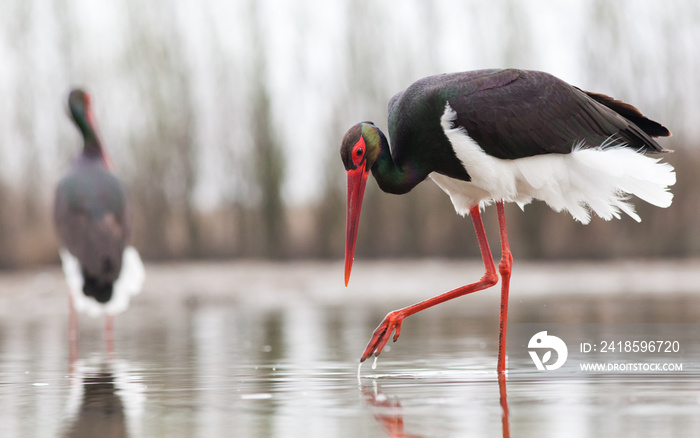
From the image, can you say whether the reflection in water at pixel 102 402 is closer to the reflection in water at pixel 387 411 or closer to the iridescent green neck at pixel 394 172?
the reflection in water at pixel 387 411

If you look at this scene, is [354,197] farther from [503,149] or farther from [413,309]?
[503,149]

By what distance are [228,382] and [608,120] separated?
255 centimetres

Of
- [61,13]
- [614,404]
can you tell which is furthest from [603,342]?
[61,13]

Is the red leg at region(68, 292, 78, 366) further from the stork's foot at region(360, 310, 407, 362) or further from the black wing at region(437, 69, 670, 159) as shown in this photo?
the black wing at region(437, 69, 670, 159)

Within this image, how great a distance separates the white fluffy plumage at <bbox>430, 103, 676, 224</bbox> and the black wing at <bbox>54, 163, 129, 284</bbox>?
4.34 m

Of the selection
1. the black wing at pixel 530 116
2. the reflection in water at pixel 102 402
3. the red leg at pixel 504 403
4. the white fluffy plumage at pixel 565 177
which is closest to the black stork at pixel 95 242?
the reflection in water at pixel 102 402

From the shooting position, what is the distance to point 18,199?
47.2 feet

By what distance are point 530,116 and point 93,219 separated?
5183 millimetres

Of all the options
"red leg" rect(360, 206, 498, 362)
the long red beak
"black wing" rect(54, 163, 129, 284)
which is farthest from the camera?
"black wing" rect(54, 163, 129, 284)

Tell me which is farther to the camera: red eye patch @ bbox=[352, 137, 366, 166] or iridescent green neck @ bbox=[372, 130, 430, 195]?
iridescent green neck @ bbox=[372, 130, 430, 195]

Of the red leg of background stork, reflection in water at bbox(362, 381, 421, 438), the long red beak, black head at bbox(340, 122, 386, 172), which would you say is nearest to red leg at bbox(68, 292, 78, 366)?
the red leg of background stork

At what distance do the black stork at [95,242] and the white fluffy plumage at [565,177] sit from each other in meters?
4.20

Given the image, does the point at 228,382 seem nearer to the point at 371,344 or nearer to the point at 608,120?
the point at 371,344
